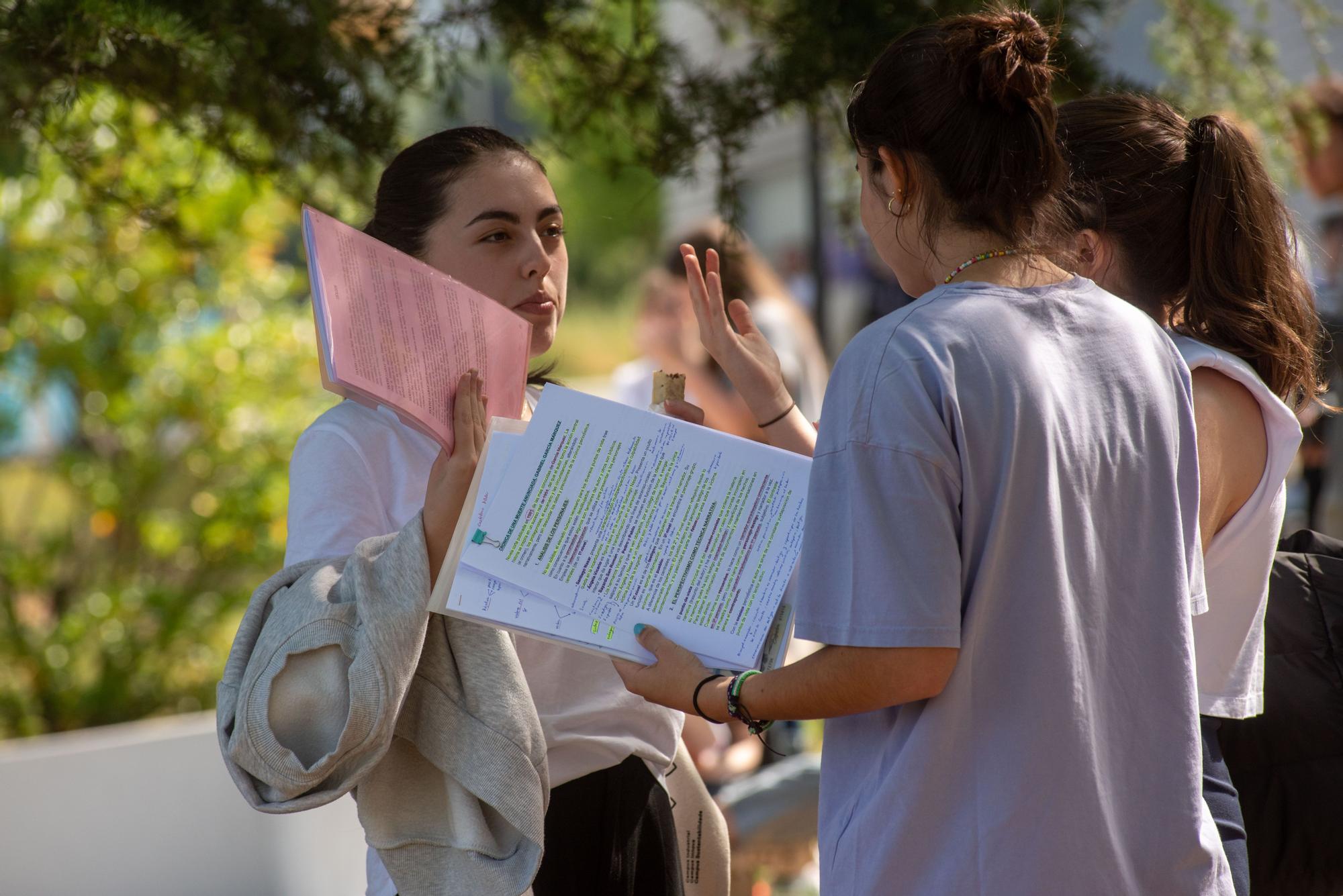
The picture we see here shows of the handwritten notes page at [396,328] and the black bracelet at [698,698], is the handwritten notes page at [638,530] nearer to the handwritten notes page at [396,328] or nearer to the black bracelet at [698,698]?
the black bracelet at [698,698]

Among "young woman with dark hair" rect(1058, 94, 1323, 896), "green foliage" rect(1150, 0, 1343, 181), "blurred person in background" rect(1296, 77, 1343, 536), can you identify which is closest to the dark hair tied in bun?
"young woman with dark hair" rect(1058, 94, 1323, 896)

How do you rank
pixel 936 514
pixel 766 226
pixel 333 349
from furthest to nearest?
pixel 766 226 < pixel 333 349 < pixel 936 514

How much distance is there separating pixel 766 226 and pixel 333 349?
42.3 ft

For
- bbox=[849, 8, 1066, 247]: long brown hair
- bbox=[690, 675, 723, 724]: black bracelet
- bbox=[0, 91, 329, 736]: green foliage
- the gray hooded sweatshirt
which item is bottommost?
bbox=[0, 91, 329, 736]: green foliage

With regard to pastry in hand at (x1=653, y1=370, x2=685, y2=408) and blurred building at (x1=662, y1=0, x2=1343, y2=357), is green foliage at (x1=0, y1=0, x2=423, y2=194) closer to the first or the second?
blurred building at (x1=662, y1=0, x2=1343, y2=357)

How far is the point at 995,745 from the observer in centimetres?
129

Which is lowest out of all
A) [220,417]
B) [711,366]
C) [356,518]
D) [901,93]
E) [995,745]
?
[220,417]

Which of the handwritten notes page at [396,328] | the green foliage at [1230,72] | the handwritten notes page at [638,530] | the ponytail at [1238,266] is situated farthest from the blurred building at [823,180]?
the handwritten notes page at [638,530]

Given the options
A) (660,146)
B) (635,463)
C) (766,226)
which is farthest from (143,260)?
(766,226)

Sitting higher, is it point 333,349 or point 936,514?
point 936,514

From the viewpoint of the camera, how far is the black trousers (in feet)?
5.95

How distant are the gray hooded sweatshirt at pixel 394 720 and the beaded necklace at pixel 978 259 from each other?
28.0 inches

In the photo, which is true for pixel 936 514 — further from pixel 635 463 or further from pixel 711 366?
pixel 711 366

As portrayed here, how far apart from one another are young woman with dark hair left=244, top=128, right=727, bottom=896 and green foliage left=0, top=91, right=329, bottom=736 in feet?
8.58
